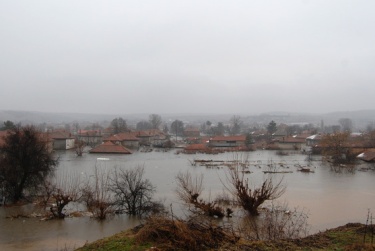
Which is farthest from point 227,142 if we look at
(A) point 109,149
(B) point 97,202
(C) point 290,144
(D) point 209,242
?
(D) point 209,242

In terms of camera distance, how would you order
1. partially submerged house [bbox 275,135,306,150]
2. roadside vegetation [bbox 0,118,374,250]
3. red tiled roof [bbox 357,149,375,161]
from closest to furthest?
roadside vegetation [bbox 0,118,374,250] < red tiled roof [bbox 357,149,375,161] < partially submerged house [bbox 275,135,306,150]

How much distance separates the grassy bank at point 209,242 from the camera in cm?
736

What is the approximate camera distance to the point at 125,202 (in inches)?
596

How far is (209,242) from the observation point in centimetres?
755

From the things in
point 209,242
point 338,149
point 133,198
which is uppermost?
point 209,242

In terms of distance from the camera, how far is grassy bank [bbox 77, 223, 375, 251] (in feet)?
24.2

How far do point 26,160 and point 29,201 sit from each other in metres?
2.00

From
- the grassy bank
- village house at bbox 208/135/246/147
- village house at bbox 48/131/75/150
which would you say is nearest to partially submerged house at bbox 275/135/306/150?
village house at bbox 208/135/246/147

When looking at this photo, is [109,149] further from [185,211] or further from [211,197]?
[185,211]

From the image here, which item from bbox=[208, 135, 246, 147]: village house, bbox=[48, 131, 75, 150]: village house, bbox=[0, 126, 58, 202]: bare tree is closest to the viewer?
bbox=[0, 126, 58, 202]: bare tree

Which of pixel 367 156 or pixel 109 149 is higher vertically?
pixel 109 149

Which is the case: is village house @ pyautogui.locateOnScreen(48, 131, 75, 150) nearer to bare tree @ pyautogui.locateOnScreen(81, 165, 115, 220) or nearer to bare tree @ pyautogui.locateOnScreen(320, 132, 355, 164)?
bare tree @ pyautogui.locateOnScreen(320, 132, 355, 164)

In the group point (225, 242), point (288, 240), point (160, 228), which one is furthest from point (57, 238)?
point (288, 240)

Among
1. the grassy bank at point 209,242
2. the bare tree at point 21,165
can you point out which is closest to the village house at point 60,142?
the bare tree at point 21,165
